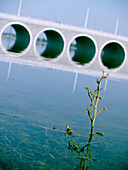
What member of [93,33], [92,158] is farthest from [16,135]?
[93,33]

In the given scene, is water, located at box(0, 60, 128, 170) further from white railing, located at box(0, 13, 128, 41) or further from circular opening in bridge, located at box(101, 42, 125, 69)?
circular opening in bridge, located at box(101, 42, 125, 69)

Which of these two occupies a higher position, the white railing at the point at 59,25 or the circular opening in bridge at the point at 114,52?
the white railing at the point at 59,25

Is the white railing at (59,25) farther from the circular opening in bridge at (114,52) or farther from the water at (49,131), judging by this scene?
the water at (49,131)

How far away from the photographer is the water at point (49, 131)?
4.21 m

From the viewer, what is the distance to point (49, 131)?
544cm

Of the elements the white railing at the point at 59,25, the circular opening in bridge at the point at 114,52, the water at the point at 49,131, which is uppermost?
the white railing at the point at 59,25

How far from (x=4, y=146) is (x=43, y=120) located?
177 centimetres

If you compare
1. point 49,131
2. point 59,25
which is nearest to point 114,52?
point 59,25

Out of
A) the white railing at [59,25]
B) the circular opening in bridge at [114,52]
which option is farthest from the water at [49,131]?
the circular opening in bridge at [114,52]

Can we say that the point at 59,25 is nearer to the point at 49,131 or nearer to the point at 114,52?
the point at 114,52

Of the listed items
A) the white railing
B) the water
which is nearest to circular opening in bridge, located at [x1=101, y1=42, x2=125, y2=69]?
the white railing

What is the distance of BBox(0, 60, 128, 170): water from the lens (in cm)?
421

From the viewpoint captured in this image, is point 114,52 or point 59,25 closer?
point 59,25

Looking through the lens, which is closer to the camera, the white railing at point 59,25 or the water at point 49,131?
the water at point 49,131
